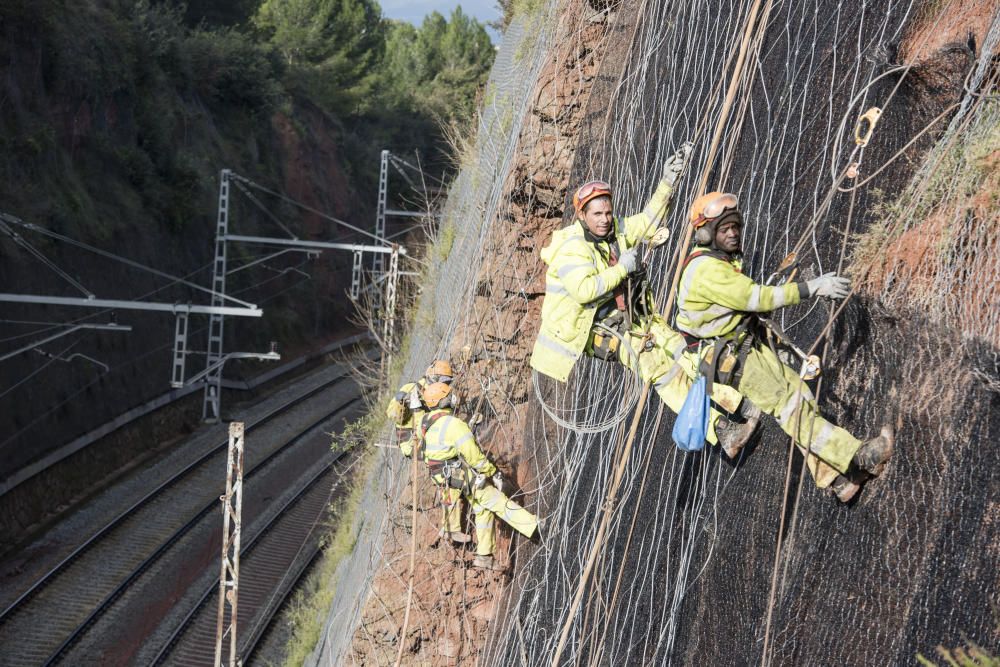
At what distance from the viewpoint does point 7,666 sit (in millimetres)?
16953

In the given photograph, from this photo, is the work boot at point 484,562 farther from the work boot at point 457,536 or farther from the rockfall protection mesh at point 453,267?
the rockfall protection mesh at point 453,267

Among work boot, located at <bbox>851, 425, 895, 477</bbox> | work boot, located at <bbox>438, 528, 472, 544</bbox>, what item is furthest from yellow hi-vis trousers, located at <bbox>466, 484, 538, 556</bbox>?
work boot, located at <bbox>851, 425, 895, 477</bbox>

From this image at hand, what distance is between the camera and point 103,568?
2075 cm

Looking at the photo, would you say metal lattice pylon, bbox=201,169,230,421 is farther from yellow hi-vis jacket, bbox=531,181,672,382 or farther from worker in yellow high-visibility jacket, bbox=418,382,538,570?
yellow hi-vis jacket, bbox=531,181,672,382

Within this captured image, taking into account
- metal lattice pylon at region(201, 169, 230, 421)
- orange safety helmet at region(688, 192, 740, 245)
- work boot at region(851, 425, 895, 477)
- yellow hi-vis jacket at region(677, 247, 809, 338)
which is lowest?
metal lattice pylon at region(201, 169, 230, 421)

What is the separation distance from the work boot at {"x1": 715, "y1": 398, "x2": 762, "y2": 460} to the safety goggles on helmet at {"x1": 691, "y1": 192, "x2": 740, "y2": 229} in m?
0.97

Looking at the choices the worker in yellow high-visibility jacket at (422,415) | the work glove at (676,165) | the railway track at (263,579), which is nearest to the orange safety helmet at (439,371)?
the worker in yellow high-visibility jacket at (422,415)

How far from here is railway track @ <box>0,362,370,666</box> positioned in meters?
17.8

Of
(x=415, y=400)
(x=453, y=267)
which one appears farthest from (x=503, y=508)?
(x=453, y=267)

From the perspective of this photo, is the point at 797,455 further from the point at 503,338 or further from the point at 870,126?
the point at 503,338

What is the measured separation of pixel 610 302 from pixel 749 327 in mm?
1468

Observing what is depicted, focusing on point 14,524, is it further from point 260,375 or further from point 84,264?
point 260,375

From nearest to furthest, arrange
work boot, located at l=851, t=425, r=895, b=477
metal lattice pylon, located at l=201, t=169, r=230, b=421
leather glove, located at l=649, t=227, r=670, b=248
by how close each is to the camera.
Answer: work boot, located at l=851, t=425, r=895, b=477 → leather glove, located at l=649, t=227, r=670, b=248 → metal lattice pylon, located at l=201, t=169, r=230, b=421

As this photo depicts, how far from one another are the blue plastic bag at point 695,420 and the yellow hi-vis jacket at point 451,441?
458cm
